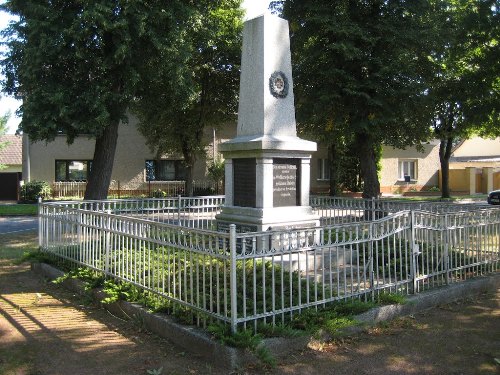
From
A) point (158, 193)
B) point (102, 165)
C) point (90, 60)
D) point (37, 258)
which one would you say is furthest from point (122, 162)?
point (37, 258)

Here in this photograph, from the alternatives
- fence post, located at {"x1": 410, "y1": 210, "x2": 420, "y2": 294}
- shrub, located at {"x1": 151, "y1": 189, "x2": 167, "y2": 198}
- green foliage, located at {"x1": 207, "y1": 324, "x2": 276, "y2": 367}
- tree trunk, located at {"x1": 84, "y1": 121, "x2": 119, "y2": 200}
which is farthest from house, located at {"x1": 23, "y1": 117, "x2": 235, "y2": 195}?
green foliage, located at {"x1": 207, "y1": 324, "x2": 276, "y2": 367}

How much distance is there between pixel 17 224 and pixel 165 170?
1655 centimetres

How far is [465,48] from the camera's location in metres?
13.8

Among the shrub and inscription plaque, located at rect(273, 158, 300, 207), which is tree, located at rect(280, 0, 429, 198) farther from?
the shrub

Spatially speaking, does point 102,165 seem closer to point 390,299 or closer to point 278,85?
point 278,85

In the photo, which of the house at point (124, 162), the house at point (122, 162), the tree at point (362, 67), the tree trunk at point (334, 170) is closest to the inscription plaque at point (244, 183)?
the tree at point (362, 67)

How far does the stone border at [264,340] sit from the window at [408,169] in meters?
35.9

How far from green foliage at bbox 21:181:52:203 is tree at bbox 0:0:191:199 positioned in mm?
13142

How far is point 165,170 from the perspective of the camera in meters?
34.8

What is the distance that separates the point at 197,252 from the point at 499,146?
54.0 m

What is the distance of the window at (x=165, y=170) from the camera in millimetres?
34062

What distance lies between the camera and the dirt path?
4918mm

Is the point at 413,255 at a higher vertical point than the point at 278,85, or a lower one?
lower

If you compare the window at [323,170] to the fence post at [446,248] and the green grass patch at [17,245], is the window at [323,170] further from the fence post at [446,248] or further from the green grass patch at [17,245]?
the fence post at [446,248]
